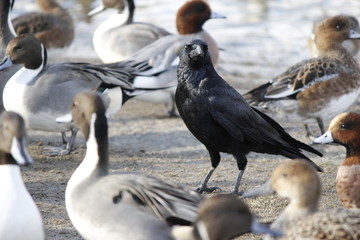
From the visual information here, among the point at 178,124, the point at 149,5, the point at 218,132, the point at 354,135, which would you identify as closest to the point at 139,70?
the point at 178,124

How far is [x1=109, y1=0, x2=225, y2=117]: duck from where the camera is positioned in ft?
27.0

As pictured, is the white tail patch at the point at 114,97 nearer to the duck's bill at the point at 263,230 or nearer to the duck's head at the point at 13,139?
the duck's head at the point at 13,139

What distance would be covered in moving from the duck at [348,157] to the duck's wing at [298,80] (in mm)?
1924

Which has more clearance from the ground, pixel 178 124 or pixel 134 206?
pixel 134 206

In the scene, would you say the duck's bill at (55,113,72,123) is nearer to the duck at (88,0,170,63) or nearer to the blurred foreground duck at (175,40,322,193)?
the blurred foreground duck at (175,40,322,193)

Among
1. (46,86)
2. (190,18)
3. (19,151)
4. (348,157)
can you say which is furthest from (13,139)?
(190,18)

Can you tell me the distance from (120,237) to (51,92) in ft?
9.91

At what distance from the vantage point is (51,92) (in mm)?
6949

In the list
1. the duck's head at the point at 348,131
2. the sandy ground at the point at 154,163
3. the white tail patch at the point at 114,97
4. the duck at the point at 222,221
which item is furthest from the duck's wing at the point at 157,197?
the white tail patch at the point at 114,97

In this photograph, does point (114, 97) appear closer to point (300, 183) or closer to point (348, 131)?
point (348, 131)

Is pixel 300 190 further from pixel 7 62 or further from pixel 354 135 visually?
pixel 7 62

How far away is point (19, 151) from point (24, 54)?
9.82 feet

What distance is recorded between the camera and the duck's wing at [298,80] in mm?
7383

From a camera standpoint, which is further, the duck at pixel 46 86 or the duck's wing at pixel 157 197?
the duck at pixel 46 86
